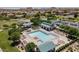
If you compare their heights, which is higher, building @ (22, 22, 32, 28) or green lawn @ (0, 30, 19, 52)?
building @ (22, 22, 32, 28)

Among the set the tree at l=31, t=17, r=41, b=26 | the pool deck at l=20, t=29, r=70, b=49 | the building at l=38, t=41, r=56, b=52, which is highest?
the tree at l=31, t=17, r=41, b=26

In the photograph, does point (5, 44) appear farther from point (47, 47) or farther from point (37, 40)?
point (47, 47)

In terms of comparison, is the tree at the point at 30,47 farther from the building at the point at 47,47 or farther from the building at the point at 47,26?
the building at the point at 47,26

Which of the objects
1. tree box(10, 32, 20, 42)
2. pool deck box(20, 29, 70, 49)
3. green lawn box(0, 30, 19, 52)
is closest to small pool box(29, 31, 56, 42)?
pool deck box(20, 29, 70, 49)

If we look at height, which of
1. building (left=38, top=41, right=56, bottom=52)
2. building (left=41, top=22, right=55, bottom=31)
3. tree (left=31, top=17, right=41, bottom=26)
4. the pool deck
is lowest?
building (left=38, top=41, right=56, bottom=52)

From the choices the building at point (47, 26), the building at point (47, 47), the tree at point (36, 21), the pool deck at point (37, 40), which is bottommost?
the building at point (47, 47)

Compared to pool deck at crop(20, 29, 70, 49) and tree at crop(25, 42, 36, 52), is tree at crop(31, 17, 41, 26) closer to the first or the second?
pool deck at crop(20, 29, 70, 49)

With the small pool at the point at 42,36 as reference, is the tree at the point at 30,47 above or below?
below

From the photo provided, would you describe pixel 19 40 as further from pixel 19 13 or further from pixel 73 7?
pixel 73 7

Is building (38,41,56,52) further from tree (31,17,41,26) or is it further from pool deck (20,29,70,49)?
tree (31,17,41,26)

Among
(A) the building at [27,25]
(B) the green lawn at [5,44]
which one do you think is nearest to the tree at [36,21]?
(A) the building at [27,25]

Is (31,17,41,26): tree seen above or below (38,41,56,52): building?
above
